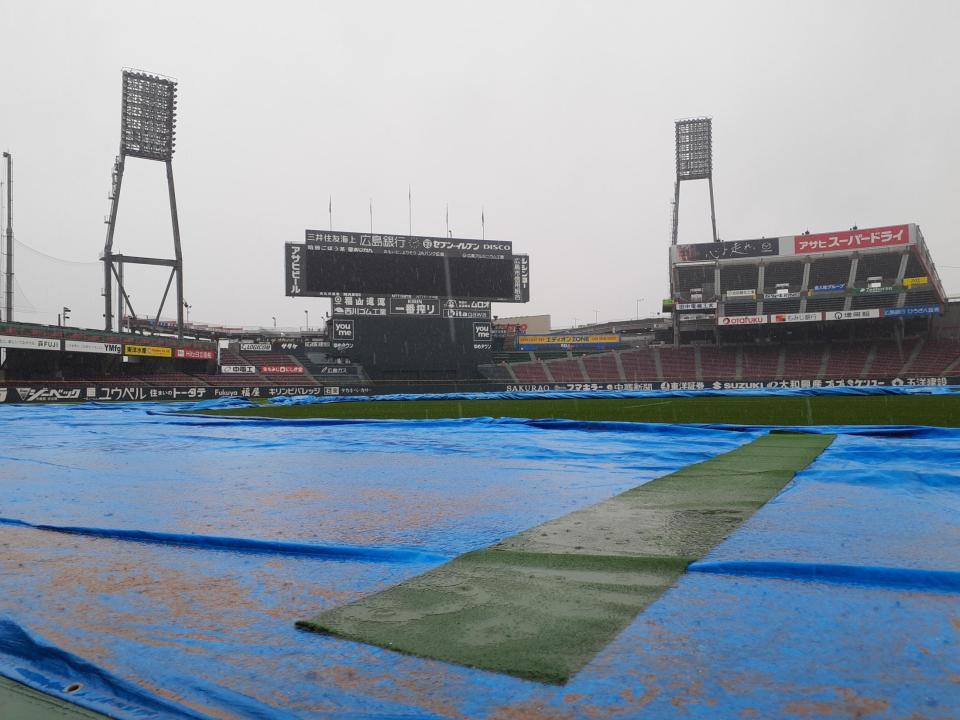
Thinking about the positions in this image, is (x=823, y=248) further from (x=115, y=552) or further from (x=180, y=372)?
(x=115, y=552)

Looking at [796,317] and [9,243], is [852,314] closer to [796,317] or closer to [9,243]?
[796,317]

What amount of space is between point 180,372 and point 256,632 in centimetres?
3304

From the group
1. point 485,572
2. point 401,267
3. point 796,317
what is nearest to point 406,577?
point 485,572

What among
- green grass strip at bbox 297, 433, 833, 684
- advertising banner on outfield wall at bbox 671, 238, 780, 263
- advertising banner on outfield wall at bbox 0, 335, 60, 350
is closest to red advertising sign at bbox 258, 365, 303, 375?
advertising banner on outfield wall at bbox 0, 335, 60, 350

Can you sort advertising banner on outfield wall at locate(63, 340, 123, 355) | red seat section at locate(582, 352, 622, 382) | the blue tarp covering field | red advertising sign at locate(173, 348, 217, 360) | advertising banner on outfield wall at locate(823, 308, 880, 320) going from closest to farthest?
the blue tarp covering field, advertising banner on outfield wall at locate(63, 340, 123, 355), red advertising sign at locate(173, 348, 217, 360), advertising banner on outfield wall at locate(823, 308, 880, 320), red seat section at locate(582, 352, 622, 382)

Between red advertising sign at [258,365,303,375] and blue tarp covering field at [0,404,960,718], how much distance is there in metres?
27.4

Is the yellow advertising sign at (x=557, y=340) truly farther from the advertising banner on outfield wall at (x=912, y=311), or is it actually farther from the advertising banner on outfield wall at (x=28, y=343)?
the advertising banner on outfield wall at (x=28, y=343)

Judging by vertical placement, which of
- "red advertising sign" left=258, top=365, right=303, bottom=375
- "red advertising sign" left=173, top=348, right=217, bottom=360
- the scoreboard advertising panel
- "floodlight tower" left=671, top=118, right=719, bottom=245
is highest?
"floodlight tower" left=671, top=118, right=719, bottom=245

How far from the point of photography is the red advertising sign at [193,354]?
29984mm

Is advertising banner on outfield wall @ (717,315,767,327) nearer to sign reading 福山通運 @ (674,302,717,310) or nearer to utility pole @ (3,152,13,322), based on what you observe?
sign reading 福山通運 @ (674,302,717,310)

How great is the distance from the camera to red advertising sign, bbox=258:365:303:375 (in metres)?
31.9

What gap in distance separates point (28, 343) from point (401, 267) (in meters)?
15.6

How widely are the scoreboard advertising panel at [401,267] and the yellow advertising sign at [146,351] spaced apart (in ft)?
22.8

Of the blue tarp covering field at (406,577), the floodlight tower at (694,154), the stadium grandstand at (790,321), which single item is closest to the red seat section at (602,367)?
the stadium grandstand at (790,321)
